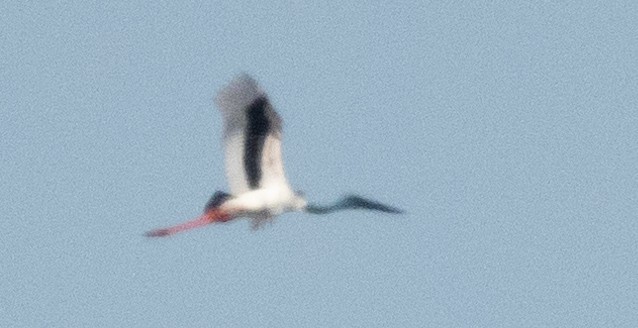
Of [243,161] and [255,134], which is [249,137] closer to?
[255,134]

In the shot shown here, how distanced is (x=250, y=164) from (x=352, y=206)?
245cm

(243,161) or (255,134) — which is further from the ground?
(255,134)

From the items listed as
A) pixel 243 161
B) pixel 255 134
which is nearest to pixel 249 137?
pixel 255 134

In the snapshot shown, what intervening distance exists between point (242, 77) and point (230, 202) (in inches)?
80.2

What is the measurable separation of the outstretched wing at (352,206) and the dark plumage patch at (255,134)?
69.4 inches

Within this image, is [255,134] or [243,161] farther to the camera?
[243,161]

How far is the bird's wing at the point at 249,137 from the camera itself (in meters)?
34.4

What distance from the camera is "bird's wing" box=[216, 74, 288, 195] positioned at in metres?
34.4

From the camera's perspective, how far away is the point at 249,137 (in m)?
34.6

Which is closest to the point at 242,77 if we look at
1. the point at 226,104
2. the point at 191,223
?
the point at 226,104

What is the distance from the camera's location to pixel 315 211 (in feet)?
119

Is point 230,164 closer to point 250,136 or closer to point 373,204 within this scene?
point 250,136

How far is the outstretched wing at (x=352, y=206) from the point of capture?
120 ft

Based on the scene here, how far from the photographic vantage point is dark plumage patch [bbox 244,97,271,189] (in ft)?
113
